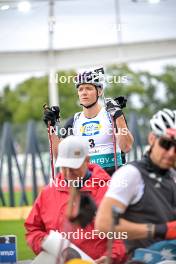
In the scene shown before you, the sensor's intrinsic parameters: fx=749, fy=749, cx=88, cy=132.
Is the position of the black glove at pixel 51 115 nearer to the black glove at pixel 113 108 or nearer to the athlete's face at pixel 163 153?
the black glove at pixel 113 108

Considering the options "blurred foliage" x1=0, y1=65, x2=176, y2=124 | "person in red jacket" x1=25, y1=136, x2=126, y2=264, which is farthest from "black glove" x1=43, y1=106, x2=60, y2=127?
"blurred foliage" x1=0, y1=65, x2=176, y2=124

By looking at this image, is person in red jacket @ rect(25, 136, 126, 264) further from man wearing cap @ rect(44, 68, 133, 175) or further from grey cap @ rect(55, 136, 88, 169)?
man wearing cap @ rect(44, 68, 133, 175)

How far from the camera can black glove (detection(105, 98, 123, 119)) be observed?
507 centimetres

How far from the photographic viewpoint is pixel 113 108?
16.7 feet

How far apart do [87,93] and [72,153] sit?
165 cm

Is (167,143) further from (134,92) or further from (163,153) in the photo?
(134,92)

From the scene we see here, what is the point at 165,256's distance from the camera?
3510 millimetres

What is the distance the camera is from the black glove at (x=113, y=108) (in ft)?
16.6

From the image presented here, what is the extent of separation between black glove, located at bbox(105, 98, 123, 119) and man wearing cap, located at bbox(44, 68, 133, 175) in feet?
0.09

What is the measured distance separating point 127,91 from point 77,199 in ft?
67.5

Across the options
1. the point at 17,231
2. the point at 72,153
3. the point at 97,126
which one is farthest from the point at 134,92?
the point at 72,153

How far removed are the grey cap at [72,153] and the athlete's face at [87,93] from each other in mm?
1541

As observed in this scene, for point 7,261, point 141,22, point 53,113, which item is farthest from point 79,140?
point 141,22

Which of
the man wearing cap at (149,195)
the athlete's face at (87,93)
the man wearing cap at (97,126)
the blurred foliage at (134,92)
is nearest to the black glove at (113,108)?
the man wearing cap at (97,126)
